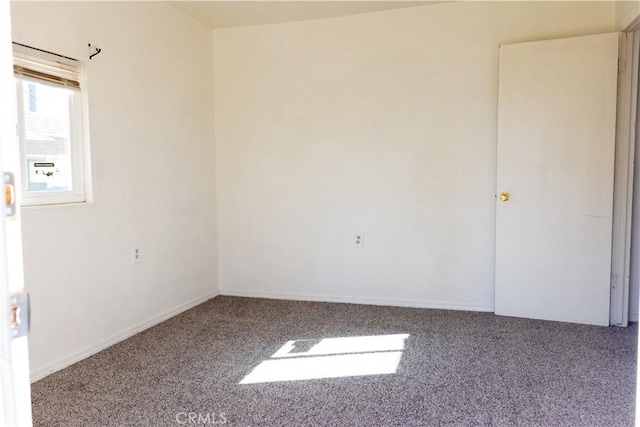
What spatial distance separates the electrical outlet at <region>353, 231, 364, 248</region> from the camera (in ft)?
12.7

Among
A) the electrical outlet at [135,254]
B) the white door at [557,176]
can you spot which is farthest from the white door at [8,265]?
the white door at [557,176]

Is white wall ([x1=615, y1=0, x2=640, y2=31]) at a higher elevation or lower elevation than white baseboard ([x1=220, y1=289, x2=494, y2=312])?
higher

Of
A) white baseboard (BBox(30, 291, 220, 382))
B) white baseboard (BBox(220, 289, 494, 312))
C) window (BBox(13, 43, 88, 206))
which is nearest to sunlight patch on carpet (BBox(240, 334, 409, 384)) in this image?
white baseboard (BBox(220, 289, 494, 312))

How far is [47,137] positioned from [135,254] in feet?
3.16

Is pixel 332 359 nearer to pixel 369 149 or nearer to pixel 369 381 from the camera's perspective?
pixel 369 381

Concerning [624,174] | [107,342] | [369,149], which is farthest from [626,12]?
[107,342]

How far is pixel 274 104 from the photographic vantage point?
396 cm

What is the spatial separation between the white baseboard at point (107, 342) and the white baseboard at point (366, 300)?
43cm

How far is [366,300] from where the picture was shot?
3896 millimetres

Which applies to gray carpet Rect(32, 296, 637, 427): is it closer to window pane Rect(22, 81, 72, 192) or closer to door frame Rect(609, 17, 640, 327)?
door frame Rect(609, 17, 640, 327)

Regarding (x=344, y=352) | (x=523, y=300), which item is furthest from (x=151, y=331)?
(x=523, y=300)

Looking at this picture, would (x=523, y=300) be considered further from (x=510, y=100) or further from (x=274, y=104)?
(x=274, y=104)

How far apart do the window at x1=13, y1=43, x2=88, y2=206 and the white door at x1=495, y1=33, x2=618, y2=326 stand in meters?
2.87

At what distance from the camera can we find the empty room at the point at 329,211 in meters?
2.38
